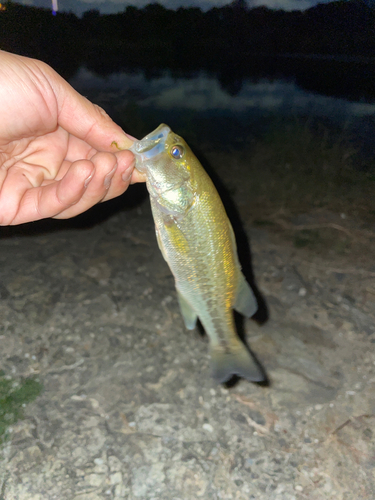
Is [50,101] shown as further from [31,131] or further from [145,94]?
[145,94]

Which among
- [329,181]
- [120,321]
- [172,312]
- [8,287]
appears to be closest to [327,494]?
[172,312]

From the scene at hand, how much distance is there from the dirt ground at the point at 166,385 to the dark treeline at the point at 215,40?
8.95 ft

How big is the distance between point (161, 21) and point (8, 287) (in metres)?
4.37

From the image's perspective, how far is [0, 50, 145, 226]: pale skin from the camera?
140 centimetres

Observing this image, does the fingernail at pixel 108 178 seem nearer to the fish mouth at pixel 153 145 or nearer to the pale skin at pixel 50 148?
the pale skin at pixel 50 148

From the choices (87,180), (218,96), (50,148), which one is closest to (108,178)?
(87,180)

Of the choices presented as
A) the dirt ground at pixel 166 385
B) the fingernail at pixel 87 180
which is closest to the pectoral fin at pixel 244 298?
the fingernail at pixel 87 180

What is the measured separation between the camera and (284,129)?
237 inches

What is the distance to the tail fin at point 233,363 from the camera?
5.18 ft

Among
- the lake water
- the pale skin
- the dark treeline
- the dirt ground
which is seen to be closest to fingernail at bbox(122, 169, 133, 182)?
the pale skin

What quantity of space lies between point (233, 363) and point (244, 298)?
1.13ft

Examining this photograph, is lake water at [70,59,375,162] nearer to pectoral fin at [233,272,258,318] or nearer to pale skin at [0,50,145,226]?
pale skin at [0,50,145,226]

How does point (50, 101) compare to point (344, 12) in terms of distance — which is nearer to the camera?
point (50, 101)

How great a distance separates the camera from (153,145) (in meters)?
1.38
